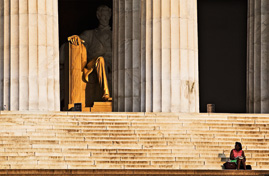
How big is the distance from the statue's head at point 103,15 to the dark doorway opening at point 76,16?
2657 millimetres

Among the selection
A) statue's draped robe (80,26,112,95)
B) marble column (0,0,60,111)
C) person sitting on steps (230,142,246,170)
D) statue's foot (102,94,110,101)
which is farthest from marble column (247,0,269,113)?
person sitting on steps (230,142,246,170)

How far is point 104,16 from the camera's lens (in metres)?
55.4

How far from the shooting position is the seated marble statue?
52.2m

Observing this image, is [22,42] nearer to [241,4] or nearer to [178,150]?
[178,150]

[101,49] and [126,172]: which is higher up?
[101,49]

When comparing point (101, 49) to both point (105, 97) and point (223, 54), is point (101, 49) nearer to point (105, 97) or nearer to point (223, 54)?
point (105, 97)

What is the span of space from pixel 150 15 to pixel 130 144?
8.56 meters

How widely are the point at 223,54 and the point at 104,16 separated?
29.2 feet

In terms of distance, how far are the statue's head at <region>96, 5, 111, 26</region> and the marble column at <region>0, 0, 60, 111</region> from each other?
50.2ft

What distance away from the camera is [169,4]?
41000 mm

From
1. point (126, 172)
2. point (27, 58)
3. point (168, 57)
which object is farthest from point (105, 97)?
point (126, 172)

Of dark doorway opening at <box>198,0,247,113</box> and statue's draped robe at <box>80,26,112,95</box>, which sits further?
dark doorway opening at <box>198,0,247,113</box>

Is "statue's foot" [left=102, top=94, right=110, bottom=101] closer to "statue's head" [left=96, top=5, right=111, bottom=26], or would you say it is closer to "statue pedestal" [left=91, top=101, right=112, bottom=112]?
"statue pedestal" [left=91, top=101, right=112, bottom=112]

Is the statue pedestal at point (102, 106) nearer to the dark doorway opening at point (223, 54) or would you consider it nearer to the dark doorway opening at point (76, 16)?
the dark doorway opening at point (76, 16)
